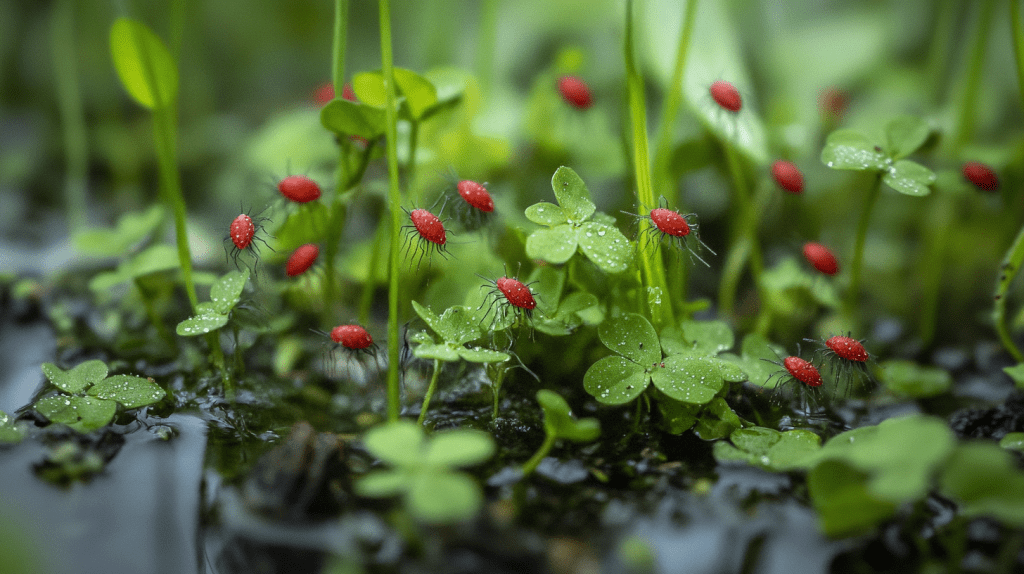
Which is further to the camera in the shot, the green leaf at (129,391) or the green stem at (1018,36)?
the green stem at (1018,36)

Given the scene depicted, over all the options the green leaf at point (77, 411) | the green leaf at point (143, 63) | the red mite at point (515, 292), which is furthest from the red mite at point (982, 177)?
the green leaf at point (77, 411)

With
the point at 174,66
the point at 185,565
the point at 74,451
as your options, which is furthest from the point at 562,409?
the point at 174,66

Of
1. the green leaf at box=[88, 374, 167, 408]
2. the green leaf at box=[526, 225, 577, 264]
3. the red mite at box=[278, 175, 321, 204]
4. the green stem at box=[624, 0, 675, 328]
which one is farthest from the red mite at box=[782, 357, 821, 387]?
the green leaf at box=[88, 374, 167, 408]

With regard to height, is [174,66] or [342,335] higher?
[174,66]

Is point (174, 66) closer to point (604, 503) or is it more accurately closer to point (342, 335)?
point (342, 335)

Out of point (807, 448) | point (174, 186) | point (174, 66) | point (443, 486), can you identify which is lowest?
point (807, 448)

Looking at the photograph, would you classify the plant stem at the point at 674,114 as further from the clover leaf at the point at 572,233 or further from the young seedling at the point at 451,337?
the young seedling at the point at 451,337
